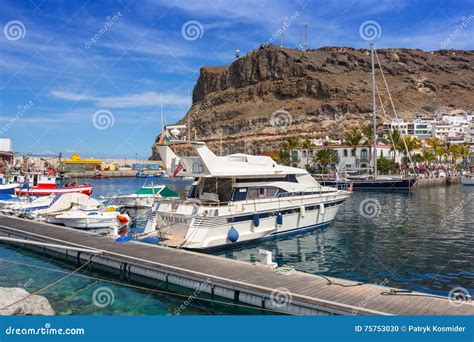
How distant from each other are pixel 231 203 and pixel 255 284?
811cm

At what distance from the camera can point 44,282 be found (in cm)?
1585

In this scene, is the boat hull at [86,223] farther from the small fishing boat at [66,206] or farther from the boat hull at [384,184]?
the boat hull at [384,184]

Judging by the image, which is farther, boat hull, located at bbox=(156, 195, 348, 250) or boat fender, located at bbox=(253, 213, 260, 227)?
boat fender, located at bbox=(253, 213, 260, 227)

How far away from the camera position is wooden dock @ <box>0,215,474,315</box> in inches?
427

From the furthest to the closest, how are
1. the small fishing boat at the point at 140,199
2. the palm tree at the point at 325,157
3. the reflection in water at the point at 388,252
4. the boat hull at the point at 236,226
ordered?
the palm tree at the point at 325,157 → the small fishing boat at the point at 140,199 → the boat hull at the point at 236,226 → the reflection in water at the point at 388,252

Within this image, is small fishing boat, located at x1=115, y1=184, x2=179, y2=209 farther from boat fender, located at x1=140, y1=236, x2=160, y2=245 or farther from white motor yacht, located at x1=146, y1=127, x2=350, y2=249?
boat fender, located at x1=140, y1=236, x2=160, y2=245

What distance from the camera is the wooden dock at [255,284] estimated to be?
10.8 meters

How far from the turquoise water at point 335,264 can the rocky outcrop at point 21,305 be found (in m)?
1.49

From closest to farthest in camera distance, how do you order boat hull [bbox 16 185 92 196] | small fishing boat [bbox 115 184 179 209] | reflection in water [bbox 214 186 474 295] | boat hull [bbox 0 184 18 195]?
reflection in water [bbox 214 186 474 295] < small fishing boat [bbox 115 184 179 209] < boat hull [bbox 0 184 18 195] < boat hull [bbox 16 185 92 196]

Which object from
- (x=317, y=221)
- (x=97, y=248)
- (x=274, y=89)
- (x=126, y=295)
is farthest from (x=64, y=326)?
(x=274, y=89)

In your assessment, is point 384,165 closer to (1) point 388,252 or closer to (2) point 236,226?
(1) point 388,252

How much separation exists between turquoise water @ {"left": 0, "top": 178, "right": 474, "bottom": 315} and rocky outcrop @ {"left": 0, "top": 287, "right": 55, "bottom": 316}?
149 cm

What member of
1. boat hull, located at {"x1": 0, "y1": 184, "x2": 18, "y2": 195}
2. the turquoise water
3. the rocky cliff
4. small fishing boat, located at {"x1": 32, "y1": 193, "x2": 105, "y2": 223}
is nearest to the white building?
the rocky cliff

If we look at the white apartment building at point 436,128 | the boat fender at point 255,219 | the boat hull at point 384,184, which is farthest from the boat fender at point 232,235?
the white apartment building at point 436,128
